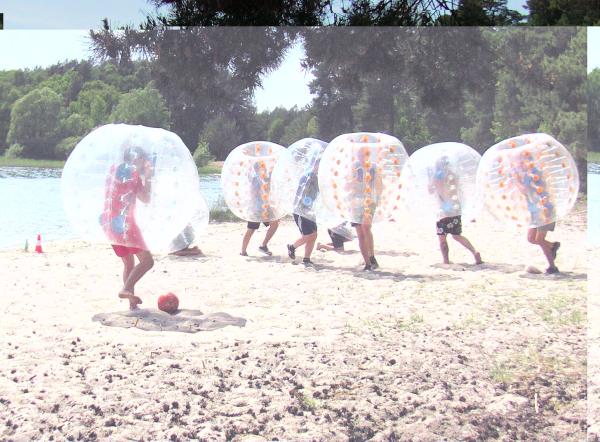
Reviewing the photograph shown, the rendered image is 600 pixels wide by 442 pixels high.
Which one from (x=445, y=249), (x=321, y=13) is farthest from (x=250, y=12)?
(x=445, y=249)

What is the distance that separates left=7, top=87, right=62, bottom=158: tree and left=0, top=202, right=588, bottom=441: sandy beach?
488mm

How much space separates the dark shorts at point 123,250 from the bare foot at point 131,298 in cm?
17

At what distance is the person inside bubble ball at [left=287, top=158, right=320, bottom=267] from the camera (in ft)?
13.6

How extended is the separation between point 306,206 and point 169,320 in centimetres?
88

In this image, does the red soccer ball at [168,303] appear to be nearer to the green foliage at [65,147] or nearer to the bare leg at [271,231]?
the bare leg at [271,231]

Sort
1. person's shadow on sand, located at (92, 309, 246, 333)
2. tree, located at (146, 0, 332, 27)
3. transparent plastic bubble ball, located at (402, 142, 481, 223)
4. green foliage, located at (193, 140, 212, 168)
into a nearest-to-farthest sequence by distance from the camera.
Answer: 1. person's shadow on sand, located at (92, 309, 246, 333)
2. green foliage, located at (193, 140, 212, 168)
3. transparent plastic bubble ball, located at (402, 142, 481, 223)
4. tree, located at (146, 0, 332, 27)

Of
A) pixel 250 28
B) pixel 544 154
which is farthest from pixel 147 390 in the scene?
pixel 544 154

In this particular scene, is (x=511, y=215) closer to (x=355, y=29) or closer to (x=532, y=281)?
(x=532, y=281)

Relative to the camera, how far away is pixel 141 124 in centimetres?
399

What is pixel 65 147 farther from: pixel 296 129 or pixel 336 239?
pixel 336 239

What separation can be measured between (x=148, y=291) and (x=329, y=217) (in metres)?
0.95

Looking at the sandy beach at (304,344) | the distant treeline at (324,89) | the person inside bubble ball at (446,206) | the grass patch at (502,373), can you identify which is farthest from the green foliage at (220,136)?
the grass patch at (502,373)

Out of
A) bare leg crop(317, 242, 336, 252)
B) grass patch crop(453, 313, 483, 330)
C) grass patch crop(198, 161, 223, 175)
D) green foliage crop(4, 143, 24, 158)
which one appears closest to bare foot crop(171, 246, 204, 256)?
grass patch crop(198, 161, 223, 175)

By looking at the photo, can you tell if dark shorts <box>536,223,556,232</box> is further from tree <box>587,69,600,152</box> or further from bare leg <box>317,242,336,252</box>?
bare leg <box>317,242,336,252</box>
